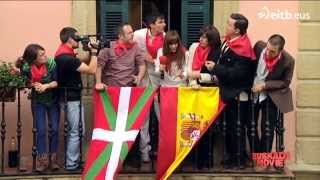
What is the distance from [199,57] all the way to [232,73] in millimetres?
447

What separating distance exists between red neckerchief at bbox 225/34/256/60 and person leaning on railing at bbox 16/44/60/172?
192cm

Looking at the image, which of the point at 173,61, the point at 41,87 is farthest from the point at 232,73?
the point at 41,87

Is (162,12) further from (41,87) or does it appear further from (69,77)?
(41,87)

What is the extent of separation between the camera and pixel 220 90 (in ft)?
30.3

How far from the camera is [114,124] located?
361 inches

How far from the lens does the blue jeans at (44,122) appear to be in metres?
9.21

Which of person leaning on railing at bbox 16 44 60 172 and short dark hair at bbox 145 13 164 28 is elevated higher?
short dark hair at bbox 145 13 164 28

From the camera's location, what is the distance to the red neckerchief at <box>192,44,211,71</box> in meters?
9.34

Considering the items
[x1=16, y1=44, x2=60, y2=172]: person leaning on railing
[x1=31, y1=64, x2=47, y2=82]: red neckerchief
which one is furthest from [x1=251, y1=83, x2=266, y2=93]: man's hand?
[x1=31, y1=64, x2=47, y2=82]: red neckerchief

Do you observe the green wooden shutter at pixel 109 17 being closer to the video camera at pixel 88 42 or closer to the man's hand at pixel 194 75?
the video camera at pixel 88 42

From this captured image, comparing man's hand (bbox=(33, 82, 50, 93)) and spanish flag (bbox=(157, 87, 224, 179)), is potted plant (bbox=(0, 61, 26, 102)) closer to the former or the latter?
man's hand (bbox=(33, 82, 50, 93))

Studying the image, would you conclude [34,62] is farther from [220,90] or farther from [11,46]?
[220,90]

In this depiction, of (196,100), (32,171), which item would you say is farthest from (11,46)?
(196,100)

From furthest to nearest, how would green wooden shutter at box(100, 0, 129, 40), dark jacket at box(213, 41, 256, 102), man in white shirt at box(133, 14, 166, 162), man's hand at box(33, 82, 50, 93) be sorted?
green wooden shutter at box(100, 0, 129, 40) → man in white shirt at box(133, 14, 166, 162) → dark jacket at box(213, 41, 256, 102) → man's hand at box(33, 82, 50, 93)
